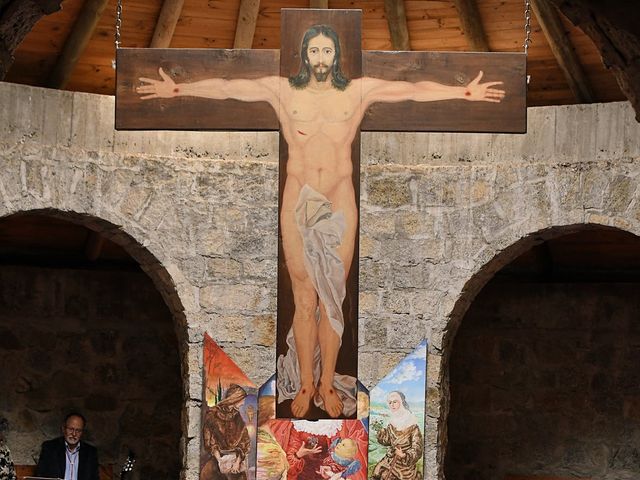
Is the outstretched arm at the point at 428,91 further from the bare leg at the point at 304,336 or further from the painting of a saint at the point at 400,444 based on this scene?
the painting of a saint at the point at 400,444

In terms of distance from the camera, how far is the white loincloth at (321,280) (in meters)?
4.25

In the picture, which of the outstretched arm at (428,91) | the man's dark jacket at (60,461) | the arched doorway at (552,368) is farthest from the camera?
the arched doorway at (552,368)

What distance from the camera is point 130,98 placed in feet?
15.5

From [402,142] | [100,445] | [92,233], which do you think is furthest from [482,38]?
[100,445]

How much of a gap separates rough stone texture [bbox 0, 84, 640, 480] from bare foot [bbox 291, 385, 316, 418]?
99.6 inches

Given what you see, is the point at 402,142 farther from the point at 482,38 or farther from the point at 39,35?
the point at 39,35

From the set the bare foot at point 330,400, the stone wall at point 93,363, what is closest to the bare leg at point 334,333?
the bare foot at point 330,400

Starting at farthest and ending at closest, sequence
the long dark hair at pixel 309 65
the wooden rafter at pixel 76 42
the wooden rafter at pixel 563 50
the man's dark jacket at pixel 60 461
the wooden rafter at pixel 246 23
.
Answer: the man's dark jacket at pixel 60 461 < the wooden rafter at pixel 246 23 < the wooden rafter at pixel 76 42 < the wooden rafter at pixel 563 50 < the long dark hair at pixel 309 65

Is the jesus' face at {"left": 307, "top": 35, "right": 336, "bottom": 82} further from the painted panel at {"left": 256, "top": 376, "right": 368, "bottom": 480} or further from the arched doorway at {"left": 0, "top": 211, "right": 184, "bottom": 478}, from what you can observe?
the arched doorway at {"left": 0, "top": 211, "right": 184, "bottom": 478}

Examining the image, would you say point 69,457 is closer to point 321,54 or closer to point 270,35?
point 270,35

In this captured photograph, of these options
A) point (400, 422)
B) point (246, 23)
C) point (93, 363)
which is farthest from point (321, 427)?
point (246, 23)

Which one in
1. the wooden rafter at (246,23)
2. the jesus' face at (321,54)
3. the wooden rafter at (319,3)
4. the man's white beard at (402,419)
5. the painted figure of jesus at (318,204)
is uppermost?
the wooden rafter at (319,3)

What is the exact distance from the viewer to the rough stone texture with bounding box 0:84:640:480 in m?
6.71

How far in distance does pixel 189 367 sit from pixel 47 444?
144 cm
